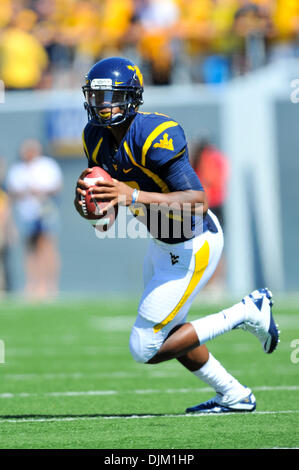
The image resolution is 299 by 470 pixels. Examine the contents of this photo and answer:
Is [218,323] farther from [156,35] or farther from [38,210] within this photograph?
[156,35]

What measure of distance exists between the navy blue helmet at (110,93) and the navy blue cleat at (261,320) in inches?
42.8

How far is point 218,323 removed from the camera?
180 inches

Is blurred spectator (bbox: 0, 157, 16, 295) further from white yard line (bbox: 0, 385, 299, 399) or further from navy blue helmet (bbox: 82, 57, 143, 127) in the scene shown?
navy blue helmet (bbox: 82, 57, 143, 127)

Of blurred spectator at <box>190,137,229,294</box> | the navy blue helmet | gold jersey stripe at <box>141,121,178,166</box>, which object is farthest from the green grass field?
blurred spectator at <box>190,137,229,294</box>

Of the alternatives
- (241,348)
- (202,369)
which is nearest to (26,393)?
(202,369)

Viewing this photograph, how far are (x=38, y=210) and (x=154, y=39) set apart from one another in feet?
8.44

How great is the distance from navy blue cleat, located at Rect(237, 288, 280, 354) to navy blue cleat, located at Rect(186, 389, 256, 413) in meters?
0.27

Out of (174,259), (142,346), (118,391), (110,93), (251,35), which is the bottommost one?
(118,391)

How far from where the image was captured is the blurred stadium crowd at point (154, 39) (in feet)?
38.4

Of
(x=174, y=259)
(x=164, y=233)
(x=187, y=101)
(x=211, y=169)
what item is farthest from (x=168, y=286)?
(x=187, y=101)

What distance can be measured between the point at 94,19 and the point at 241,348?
6685 millimetres

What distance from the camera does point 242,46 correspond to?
11.8 metres

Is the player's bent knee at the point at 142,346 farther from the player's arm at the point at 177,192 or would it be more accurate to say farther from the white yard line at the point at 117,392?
the white yard line at the point at 117,392

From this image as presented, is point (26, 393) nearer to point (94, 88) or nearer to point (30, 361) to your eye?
point (30, 361)
